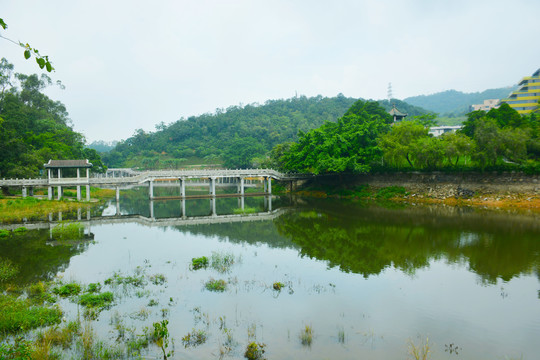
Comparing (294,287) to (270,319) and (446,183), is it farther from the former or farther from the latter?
(446,183)

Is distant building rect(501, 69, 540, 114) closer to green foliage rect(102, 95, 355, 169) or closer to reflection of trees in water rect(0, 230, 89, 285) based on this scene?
green foliage rect(102, 95, 355, 169)

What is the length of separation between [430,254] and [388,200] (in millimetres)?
24950

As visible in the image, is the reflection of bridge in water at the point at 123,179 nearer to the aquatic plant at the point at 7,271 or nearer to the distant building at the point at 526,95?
the aquatic plant at the point at 7,271

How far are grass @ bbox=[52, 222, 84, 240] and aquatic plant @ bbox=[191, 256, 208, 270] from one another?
10.8m

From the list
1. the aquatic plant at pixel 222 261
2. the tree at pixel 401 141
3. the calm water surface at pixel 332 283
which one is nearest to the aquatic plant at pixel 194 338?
the calm water surface at pixel 332 283

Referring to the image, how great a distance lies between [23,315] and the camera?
10203 mm

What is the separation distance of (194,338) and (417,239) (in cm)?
1631

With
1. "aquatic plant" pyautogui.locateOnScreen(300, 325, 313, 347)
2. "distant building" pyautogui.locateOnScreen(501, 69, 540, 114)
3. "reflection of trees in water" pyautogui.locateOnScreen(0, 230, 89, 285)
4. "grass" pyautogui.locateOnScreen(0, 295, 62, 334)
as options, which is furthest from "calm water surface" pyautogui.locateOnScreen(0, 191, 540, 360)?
"distant building" pyautogui.locateOnScreen(501, 69, 540, 114)

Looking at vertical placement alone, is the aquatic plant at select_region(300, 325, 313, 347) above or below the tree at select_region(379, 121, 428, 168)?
below

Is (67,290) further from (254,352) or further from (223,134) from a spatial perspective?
(223,134)

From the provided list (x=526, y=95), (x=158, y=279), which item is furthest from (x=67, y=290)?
(x=526, y=95)

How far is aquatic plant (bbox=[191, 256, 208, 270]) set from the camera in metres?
16.6

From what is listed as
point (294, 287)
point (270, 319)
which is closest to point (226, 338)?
point (270, 319)

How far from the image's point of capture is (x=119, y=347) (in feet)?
29.5
